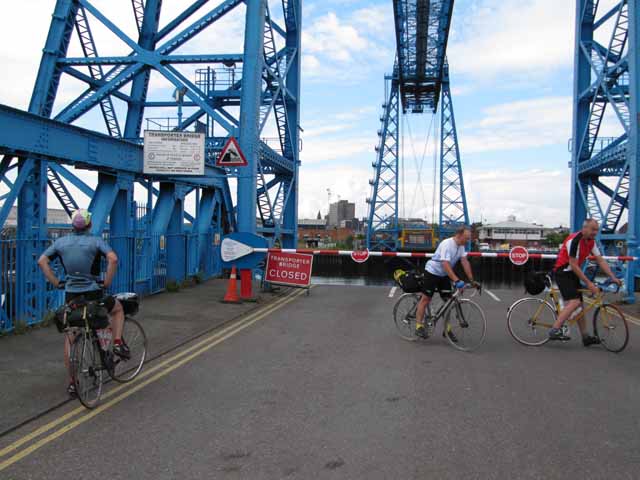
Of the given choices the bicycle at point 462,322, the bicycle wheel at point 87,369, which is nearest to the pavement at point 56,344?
the bicycle wheel at point 87,369

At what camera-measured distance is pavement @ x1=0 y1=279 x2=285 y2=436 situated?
18.3 ft

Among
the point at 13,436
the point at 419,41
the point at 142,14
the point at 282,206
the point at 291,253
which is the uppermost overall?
the point at 419,41

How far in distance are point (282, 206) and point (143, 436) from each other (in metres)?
20.1

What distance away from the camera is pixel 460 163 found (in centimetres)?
4834

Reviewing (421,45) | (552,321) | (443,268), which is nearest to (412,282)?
(443,268)

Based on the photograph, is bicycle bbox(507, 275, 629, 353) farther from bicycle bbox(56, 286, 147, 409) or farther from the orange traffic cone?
the orange traffic cone

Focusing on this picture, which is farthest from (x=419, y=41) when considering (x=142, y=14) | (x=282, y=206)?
(x=142, y=14)

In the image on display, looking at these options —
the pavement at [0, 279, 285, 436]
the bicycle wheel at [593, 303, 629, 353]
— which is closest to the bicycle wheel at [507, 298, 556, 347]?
the bicycle wheel at [593, 303, 629, 353]

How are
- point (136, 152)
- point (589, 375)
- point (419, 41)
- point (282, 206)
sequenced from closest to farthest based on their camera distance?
point (589, 375) < point (136, 152) < point (282, 206) < point (419, 41)

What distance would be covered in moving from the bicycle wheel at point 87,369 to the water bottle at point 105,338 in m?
0.12

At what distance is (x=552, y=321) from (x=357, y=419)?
449 centimetres

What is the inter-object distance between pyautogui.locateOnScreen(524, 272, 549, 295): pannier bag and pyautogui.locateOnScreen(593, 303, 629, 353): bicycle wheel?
78 cm

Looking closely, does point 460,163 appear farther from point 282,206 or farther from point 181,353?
point 181,353

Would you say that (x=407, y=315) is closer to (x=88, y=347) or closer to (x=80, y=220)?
(x=88, y=347)
